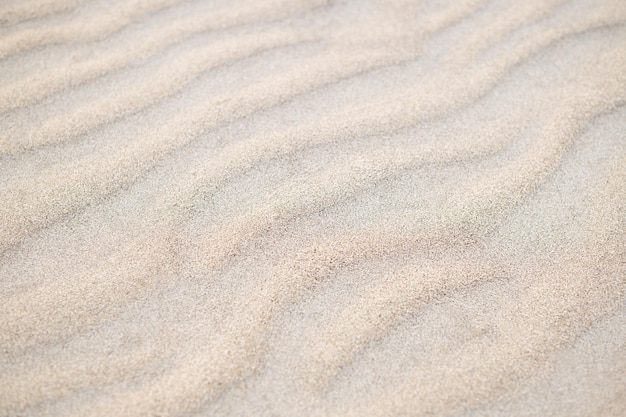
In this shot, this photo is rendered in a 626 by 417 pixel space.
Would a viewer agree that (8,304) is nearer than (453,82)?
Yes

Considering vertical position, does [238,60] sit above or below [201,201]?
above

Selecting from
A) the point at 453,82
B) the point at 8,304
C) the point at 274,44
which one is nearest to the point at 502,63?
the point at 453,82

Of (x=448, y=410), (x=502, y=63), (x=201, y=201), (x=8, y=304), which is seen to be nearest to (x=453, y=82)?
(x=502, y=63)

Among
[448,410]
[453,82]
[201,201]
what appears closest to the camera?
[448,410]

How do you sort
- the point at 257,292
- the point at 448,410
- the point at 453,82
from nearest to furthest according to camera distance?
the point at 448,410 < the point at 257,292 < the point at 453,82

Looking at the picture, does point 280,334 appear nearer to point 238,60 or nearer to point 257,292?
point 257,292

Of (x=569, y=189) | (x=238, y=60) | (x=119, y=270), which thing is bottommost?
(x=569, y=189)

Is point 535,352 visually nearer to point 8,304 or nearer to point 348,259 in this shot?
point 348,259
